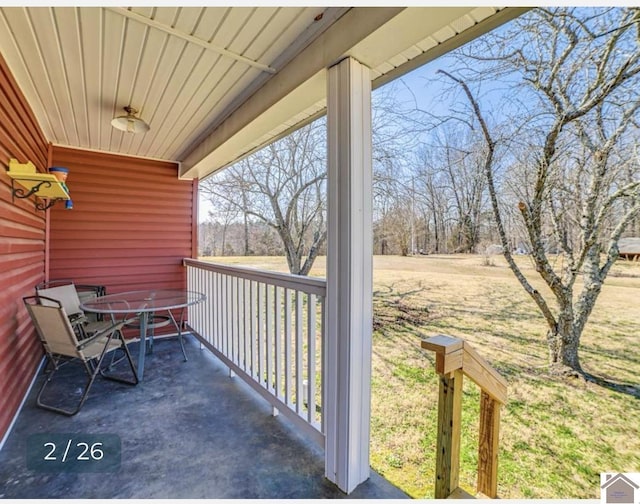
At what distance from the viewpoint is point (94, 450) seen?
5.91 ft

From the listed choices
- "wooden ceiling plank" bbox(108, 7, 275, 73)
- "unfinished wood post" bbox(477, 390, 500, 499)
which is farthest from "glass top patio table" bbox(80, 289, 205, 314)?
"unfinished wood post" bbox(477, 390, 500, 499)

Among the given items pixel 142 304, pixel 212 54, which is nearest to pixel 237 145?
pixel 212 54

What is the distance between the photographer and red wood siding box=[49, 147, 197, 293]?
11.7 ft

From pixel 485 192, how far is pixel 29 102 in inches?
163

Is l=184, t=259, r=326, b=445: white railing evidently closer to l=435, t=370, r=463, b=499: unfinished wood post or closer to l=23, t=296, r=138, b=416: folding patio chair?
l=435, t=370, r=463, b=499: unfinished wood post

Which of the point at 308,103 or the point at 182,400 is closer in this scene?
the point at 308,103

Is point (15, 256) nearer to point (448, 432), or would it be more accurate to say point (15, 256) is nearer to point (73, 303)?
point (73, 303)

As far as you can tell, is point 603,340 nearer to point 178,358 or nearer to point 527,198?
point 527,198

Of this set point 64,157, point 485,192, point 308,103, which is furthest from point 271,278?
point 64,157

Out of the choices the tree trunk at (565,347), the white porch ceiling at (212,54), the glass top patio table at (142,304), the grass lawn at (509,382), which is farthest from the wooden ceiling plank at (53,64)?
the tree trunk at (565,347)

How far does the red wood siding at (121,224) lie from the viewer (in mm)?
3570

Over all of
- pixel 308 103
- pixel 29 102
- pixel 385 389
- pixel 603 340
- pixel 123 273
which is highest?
pixel 29 102

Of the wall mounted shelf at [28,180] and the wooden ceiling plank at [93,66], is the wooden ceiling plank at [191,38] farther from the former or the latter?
the wall mounted shelf at [28,180]

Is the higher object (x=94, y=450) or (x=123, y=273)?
(x=123, y=273)
